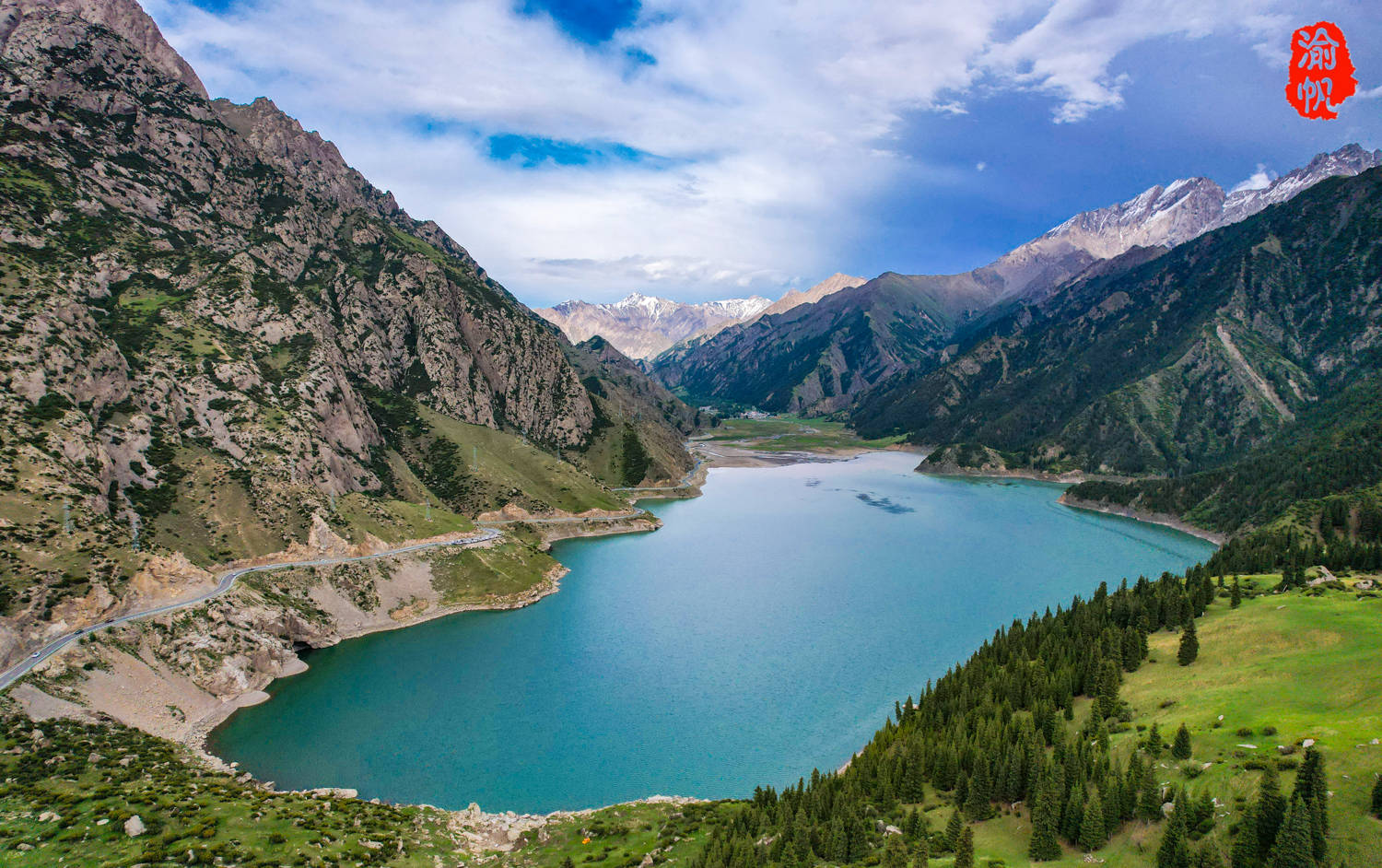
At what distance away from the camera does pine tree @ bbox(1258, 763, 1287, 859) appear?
78.8 feet

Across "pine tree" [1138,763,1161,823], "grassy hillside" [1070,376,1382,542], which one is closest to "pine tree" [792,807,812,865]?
"pine tree" [1138,763,1161,823]

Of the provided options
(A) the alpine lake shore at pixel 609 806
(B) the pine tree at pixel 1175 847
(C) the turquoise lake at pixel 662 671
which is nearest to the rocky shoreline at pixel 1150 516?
(C) the turquoise lake at pixel 662 671

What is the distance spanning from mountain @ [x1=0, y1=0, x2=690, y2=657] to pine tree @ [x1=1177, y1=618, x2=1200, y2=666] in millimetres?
85305

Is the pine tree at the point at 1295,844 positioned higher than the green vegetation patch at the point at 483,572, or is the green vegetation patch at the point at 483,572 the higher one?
the pine tree at the point at 1295,844

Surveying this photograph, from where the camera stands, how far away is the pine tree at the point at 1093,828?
28188 mm

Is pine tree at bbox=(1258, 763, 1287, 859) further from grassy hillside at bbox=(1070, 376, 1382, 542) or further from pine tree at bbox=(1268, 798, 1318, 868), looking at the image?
grassy hillside at bbox=(1070, 376, 1382, 542)

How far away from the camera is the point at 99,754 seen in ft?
146

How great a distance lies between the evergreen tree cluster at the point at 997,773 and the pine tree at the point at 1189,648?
274cm

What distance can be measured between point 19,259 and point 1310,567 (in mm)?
146138

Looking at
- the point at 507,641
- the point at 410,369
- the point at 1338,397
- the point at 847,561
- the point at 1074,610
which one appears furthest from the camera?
the point at 1338,397

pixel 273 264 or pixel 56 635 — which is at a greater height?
pixel 273 264

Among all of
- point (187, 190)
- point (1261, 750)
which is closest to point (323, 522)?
point (1261, 750)

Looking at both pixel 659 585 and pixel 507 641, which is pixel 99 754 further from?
pixel 659 585

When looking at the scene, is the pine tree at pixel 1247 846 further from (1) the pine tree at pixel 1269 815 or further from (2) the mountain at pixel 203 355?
(2) the mountain at pixel 203 355
